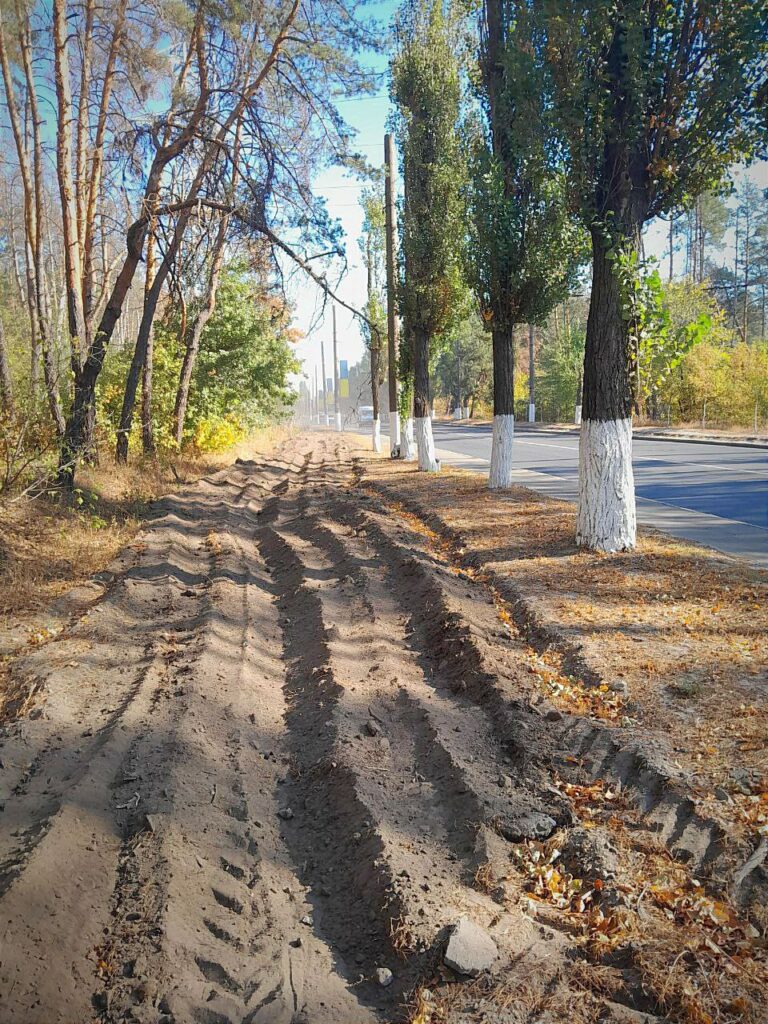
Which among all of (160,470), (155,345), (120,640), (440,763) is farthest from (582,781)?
(155,345)

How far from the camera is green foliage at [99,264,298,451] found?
784 inches

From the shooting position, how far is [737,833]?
10.6 ft

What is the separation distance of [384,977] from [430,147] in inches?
721

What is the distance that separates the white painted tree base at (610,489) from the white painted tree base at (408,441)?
13.3 m

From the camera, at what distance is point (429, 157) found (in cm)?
1777

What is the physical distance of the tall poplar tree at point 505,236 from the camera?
12359 mm

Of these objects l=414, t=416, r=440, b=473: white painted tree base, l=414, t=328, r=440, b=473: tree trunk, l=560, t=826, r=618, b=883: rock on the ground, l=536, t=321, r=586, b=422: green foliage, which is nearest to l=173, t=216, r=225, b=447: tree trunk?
l=414, t=328, r=440, b=473: tree trunk

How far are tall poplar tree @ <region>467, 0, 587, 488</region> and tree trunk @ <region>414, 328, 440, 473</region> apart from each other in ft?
13.3

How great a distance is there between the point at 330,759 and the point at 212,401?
1925 cm

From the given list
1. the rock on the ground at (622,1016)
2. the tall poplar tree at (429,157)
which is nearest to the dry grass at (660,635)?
the rock on the ground at (622,1016)

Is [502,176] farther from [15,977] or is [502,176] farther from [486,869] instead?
[15,977]

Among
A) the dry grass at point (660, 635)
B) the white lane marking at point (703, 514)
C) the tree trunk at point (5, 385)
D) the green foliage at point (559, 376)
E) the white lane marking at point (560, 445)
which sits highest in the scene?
the green foliage at point (559, 376)

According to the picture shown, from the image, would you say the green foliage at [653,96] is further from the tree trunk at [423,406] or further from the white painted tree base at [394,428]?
the white painted tree base at [394,428]

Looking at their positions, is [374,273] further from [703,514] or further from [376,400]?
[703,514]
